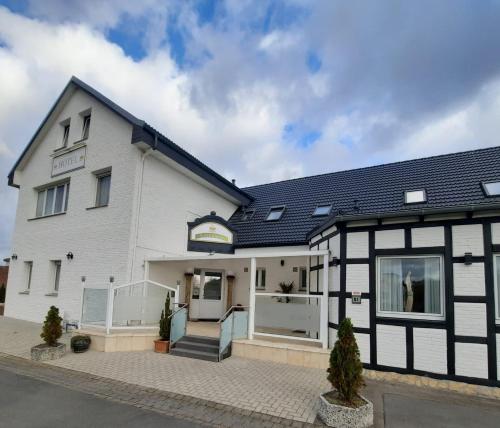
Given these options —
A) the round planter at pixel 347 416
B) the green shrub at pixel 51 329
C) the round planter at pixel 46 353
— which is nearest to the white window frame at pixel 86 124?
the green shrub at pixel 51 329

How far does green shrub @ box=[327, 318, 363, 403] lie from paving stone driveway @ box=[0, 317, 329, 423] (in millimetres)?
609

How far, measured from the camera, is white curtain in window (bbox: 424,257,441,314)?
693cm

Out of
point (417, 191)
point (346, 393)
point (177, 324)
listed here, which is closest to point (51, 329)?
point (177, 324)

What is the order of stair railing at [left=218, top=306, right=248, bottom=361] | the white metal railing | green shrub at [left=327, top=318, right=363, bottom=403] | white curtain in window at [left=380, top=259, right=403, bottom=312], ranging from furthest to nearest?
the white metal railing → stair railing at [left=218, top=306, right=248, bottom=361] → white curtain in window at [left=380, top=259, right=403, bottom=312] → green shrub at [left=327, top=318, right=363, bottom=403]

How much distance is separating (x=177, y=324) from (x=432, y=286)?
6.08m

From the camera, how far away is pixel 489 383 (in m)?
6.23

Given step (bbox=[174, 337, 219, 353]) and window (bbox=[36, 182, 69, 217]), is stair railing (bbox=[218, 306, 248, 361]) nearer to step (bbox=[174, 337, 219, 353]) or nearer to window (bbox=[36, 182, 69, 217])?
step (bbox=[174, 337, 219, 353])

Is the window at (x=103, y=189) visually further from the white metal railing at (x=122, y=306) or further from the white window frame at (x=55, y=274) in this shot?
the white metal railing at (x=122, y=306)

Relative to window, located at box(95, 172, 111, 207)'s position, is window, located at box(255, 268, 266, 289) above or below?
below

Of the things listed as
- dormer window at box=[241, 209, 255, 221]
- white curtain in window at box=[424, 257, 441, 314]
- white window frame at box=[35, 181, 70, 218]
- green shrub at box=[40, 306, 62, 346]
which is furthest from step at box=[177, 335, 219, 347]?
white window frame at box=[35, 181, 70, 218]

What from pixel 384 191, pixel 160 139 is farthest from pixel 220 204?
pixel 384 191

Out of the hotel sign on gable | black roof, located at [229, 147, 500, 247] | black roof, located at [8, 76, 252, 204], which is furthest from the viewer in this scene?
the hotel sign on gable

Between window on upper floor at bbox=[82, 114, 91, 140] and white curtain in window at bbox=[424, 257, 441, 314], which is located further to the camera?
window on upper floor at bbox=[82, 114, 91, 140]

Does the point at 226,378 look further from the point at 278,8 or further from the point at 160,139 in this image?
the point at 278,8
